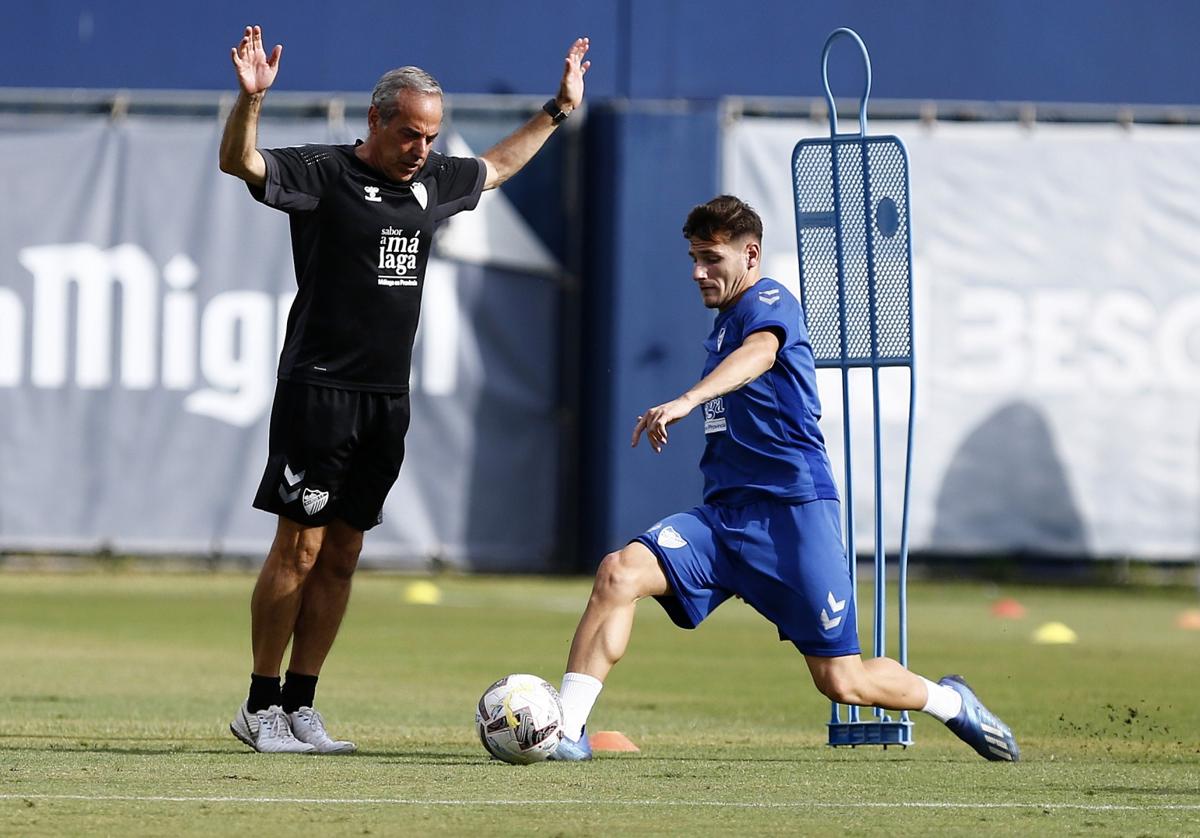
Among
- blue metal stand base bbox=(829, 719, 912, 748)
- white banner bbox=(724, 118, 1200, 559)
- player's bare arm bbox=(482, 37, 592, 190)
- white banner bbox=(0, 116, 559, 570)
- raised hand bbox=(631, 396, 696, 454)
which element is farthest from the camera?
white banner bbox=(724, 118, 1200, 559)

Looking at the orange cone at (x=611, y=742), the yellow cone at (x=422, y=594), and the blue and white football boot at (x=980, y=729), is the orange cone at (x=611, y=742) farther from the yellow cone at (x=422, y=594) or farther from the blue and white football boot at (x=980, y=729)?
the yellow cone at (x=422, y=594)

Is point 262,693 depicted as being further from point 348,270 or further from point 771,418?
point 771,418

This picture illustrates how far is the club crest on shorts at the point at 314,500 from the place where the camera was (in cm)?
747

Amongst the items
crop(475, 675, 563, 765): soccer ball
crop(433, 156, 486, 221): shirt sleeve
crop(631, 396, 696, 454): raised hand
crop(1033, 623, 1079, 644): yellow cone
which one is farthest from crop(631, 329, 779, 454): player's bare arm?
crop(1033, 623, 1079, 644): yellow cone

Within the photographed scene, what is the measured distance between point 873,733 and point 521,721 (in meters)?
1.61

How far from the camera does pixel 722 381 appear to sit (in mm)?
6750

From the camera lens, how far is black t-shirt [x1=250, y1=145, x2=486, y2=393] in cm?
748

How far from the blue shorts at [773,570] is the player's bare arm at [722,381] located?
1.59 feet

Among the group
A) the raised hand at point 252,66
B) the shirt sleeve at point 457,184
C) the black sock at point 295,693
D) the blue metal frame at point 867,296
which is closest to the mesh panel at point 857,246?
the blue metal frame at point 867,296

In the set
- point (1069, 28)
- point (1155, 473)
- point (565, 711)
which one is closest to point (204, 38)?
point (1069, 28)

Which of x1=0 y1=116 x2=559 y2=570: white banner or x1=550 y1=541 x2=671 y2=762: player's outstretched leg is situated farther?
x1=0 y1=116 x2=559 y2=570: white banner

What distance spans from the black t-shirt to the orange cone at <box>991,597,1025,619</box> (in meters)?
9.66

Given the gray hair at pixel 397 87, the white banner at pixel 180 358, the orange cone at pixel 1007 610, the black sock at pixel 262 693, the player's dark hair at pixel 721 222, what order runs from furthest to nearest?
the white banner at pixel 180 358, the orange cone at pixel 1007 610, the black sock at pixel 262 693, the gray hair at pixel 397 87, the player's dark hair at pixel 721 222

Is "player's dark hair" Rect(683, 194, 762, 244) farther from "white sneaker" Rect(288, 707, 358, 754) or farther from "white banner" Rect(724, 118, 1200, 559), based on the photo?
"white banner" Rect(724, 118, 1200, 559)
